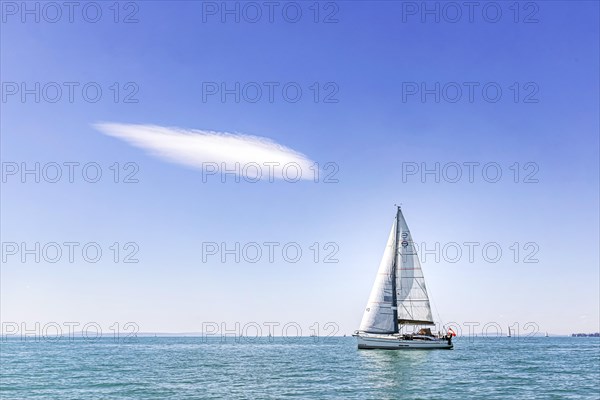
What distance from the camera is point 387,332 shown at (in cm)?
8850

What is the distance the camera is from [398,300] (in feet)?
296

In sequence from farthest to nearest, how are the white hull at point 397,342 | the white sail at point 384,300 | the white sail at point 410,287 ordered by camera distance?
the white sail at point 410,287, the white sail at point 384,300, the white hull at point 397,342

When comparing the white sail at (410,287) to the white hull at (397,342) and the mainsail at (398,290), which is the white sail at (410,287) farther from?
the white hull at (397,342)

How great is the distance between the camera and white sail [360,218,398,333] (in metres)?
88.9

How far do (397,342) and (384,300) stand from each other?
6873mm

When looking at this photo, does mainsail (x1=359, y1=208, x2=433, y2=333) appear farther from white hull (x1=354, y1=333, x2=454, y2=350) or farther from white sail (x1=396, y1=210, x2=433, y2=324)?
white hull (x1=354, y1=333, x2=454, y2=350)

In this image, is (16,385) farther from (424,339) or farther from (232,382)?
(424,339)

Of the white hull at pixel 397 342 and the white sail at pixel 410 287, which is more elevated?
the white sail at pixel 410 287

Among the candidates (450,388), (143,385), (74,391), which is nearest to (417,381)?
(450,388)

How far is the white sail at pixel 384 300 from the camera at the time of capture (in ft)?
292

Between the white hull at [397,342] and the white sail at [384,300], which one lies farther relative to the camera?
the white sail at [384,300]

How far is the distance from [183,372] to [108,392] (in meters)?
18.4

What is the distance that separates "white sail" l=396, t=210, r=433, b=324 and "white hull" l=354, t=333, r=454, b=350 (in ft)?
12.1

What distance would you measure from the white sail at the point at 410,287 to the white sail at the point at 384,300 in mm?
1295
